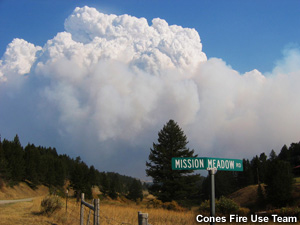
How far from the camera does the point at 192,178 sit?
109ft

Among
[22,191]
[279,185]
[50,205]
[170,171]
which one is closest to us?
[50,205]

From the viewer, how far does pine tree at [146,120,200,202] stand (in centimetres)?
3194

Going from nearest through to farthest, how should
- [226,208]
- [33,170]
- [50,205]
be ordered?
1. [50,205]
2. [226,208]
3. [33,170]

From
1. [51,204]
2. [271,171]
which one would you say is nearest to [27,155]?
[271,171]

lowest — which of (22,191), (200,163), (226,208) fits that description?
(22,191)

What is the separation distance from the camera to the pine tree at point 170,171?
31.9 meters

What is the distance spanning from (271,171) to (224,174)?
61014 millimetres

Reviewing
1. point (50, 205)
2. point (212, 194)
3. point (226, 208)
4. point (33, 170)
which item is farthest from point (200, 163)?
point (33, 170)

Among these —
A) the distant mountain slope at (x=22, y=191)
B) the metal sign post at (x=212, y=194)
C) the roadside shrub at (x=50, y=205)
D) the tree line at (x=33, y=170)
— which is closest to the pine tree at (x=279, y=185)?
the roadside shrub at (x=50, y=205)

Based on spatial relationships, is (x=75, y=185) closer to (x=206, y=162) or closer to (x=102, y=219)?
(x=102, y=219)

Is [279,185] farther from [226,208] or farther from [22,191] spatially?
[22,191]

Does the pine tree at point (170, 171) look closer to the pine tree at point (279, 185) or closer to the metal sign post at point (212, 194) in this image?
the pine tree at point (279, 185)

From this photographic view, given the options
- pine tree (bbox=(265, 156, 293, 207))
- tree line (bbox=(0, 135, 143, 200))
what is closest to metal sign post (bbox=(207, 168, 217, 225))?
pine tree (bbox=(265, 156, 293, 207))

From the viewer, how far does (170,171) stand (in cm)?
3238
